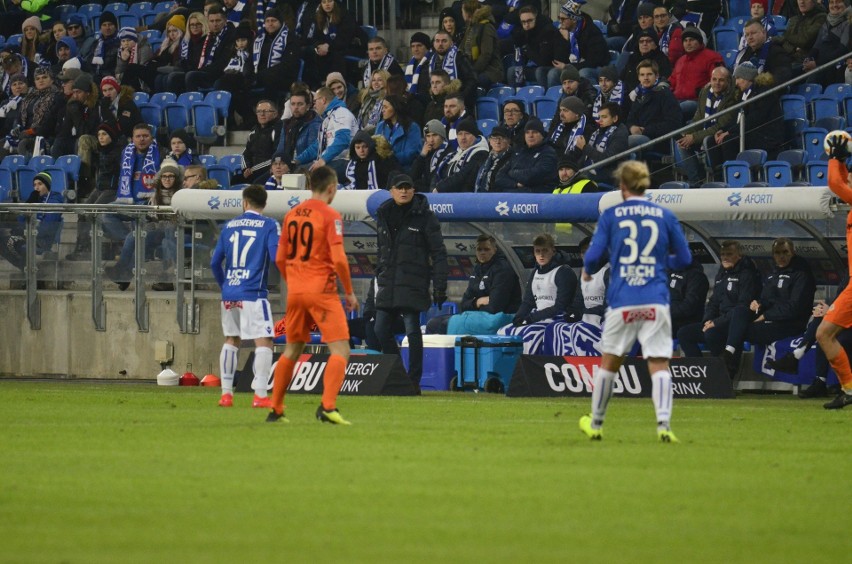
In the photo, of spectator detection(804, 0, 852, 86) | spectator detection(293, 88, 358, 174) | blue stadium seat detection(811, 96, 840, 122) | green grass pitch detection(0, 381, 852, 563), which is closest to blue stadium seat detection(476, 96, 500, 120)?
spectator detection(293, 88, 358, 174)

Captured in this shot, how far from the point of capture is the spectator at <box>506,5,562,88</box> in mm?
23672

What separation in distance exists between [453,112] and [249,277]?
7.84 m

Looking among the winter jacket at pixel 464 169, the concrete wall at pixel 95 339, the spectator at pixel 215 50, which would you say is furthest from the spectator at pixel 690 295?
the spectator at pixel 215 50

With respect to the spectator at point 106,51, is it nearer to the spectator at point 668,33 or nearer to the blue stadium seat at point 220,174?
the blue stadium seat at point 220,174

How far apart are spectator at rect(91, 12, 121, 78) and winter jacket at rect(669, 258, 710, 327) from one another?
1431cm

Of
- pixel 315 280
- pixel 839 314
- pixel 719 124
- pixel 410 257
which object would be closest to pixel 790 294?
pixel 839 314

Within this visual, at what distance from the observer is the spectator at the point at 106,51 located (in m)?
29.1

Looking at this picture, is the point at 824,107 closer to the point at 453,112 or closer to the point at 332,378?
the point at 453,112

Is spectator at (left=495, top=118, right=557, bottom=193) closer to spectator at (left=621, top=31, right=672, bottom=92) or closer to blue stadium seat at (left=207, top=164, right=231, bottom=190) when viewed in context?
spectator at (left=621, top=31, right=672, bottom=92)

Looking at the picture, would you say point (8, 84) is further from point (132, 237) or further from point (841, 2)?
point (841, 2)

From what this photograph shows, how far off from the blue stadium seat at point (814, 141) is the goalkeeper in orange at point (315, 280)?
901cm

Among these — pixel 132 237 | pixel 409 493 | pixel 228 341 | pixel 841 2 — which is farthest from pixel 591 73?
pixel 409 493

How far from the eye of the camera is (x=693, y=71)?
71.1 ft

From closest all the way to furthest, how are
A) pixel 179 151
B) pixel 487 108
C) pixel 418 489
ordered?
pixel 418 489 < pixel 487 108 < pixel 179 151
